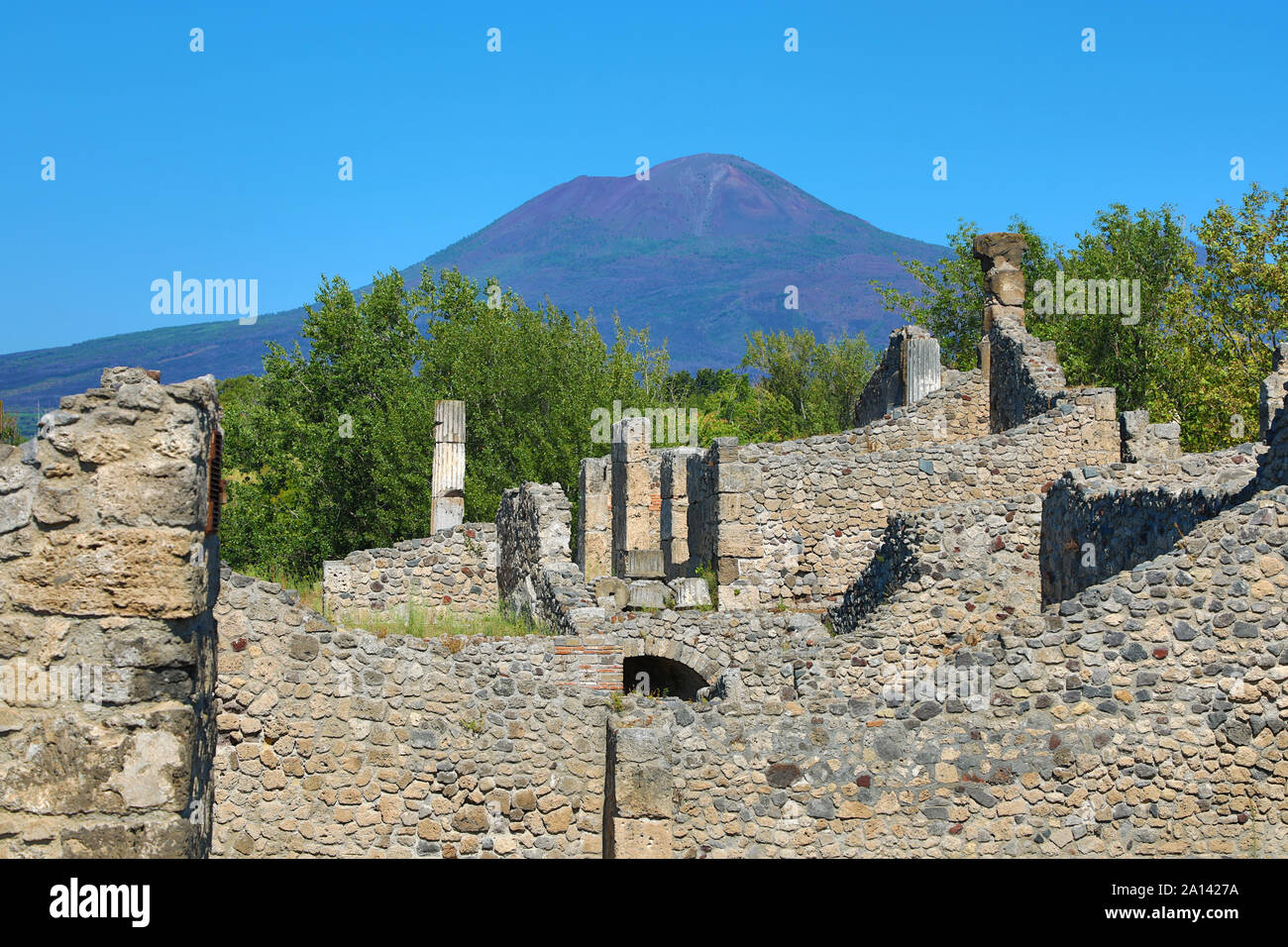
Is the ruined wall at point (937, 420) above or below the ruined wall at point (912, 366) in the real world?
below

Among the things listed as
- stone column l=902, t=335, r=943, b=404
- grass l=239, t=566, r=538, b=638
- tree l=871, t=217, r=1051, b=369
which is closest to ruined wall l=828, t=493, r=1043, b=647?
grass l=239, t=566, r=538, b=638

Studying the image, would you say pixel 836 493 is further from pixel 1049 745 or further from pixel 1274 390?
pixel 1049 745

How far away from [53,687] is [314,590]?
16686 millimetres

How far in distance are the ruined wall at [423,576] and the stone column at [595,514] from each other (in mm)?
3277

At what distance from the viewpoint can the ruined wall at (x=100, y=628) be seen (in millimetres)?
6012

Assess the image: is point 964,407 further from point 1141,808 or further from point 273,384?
point 273,384

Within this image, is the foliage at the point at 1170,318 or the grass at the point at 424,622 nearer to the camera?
the grass at the point at 424,622

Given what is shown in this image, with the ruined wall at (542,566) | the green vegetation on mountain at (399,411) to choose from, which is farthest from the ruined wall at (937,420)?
the green vegetation on mountain at (399,411)

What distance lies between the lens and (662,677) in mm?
19625

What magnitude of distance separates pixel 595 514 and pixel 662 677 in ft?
21.2

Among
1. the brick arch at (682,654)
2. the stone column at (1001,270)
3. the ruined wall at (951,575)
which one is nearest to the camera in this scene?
the ruined wall at (951,575)

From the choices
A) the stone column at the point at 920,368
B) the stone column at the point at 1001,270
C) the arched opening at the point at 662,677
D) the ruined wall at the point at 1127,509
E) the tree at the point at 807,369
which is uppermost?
the tree at the point at 807,369

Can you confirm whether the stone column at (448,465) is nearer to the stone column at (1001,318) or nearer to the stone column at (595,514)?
the stone column at (595,514)
